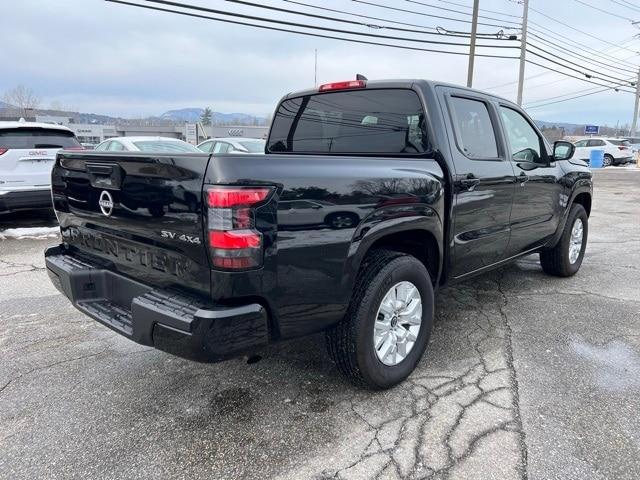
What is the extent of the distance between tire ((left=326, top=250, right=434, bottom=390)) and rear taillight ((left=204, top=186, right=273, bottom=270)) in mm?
812

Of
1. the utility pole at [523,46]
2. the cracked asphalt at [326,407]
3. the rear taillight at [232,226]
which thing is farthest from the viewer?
the utility pole at [523,46]

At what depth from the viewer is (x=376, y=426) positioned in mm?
2623

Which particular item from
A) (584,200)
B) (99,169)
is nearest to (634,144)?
(584,200)

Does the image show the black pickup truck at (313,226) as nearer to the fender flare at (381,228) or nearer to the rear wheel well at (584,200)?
the fender flare at (381,228)

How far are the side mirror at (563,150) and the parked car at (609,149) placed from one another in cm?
2622

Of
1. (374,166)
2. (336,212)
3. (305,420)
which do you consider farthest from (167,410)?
(374,166)

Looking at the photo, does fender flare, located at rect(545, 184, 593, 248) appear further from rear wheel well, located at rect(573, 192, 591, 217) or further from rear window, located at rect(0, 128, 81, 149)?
rear window, located at rect(0, 128, 81, 149)

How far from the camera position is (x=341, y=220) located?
2.48m

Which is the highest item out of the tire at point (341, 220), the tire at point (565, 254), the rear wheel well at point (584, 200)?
the tire at point (341, 220)

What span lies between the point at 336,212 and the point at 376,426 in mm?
1187

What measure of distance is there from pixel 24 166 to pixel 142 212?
6335 millimetres

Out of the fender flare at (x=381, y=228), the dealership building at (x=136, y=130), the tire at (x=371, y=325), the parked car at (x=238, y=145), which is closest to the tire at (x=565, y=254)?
the fender flare at (x=381, y=228)

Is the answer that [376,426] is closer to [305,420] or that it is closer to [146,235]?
[305,420]

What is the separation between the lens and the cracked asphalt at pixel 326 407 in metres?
2.32
